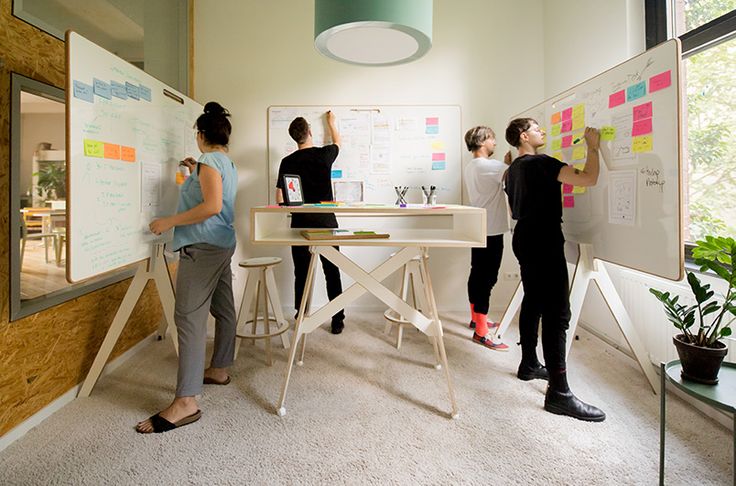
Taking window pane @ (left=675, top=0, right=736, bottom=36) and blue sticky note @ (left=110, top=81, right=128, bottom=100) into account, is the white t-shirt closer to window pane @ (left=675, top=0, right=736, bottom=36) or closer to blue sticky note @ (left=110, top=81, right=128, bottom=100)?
window pane @ (left=675, top=0, right=736, bottom=36)

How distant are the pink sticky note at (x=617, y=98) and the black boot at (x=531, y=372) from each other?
1461 millimetres

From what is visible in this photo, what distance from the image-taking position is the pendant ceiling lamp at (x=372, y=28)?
1450 millimetres

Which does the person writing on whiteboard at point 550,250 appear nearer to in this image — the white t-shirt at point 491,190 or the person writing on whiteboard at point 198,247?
the white t-shirt at point 491,190

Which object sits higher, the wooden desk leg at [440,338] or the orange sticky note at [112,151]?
the orange sticky note at [112,151]

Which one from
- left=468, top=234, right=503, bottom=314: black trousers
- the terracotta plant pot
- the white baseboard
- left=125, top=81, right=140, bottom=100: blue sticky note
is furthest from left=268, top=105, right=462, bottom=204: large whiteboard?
the terracotta plant pot

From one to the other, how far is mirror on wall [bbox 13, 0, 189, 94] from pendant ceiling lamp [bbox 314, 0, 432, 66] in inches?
56.8

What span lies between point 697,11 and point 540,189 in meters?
1.36

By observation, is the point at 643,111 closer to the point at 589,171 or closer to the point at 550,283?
the point at 589,171

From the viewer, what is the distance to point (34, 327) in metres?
1.91

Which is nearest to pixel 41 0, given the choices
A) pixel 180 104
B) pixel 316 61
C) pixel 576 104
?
pixel 180 104

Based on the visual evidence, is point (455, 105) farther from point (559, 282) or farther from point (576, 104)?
point (559, 282)

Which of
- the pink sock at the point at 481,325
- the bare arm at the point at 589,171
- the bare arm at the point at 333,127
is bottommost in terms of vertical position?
the pink sock at the point at 481,325

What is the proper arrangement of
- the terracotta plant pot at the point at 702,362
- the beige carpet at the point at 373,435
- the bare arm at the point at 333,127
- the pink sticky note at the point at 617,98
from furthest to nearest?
the bare arm at the point at 333,127, the pink sticky note at the point at 617,98, the beige carpet at the point at 373,435, the terracotta plant pot at the point at 702,362

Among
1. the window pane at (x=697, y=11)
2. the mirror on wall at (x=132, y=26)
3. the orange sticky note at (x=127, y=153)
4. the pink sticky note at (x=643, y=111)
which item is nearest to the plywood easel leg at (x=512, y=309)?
the pink sticky note at (x=643, y=111)
